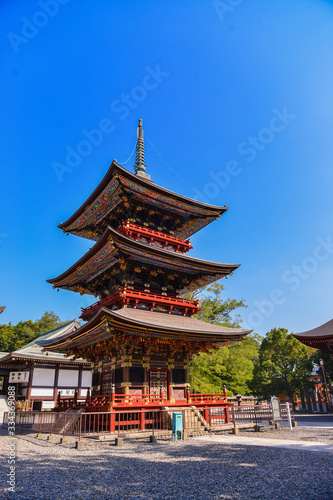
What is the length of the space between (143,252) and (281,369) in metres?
20.2

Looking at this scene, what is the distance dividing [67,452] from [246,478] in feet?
20.7

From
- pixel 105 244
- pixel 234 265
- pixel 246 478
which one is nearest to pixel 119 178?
pixel 105 244

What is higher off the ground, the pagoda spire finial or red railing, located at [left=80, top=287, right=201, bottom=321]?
the pagoda spire finial

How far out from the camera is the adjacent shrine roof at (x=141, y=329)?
1634 centimetres

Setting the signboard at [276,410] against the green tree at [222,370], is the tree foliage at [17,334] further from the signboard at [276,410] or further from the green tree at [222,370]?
the signboard at [276,410]

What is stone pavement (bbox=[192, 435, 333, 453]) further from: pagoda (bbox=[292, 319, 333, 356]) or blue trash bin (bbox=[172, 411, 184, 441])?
pagoda (bbox=[292, 319, 333, 356])

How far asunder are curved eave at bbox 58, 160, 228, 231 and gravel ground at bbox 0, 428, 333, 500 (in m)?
14.3

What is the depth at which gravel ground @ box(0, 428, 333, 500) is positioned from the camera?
21.0ft

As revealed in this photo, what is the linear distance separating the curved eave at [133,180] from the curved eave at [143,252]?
13.2ft

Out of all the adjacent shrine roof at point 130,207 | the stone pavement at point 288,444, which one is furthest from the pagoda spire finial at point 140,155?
the stone pavement at point 288,444

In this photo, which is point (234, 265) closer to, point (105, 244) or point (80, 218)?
point (105, 244)

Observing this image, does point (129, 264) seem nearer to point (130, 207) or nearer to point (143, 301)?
point (143, 301)

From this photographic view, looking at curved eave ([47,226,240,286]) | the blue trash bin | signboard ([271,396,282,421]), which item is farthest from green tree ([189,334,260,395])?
the blue trash bin

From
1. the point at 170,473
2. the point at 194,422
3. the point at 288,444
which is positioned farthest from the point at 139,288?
the point at 170,473
